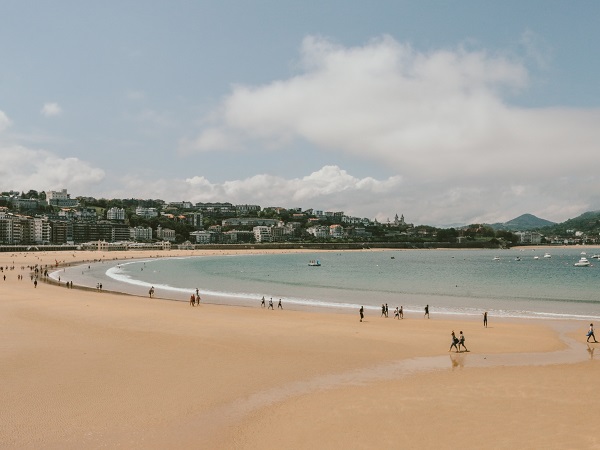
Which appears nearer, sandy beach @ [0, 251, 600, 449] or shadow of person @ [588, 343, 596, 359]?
sandy beach @ [0, 251, 600, 449]

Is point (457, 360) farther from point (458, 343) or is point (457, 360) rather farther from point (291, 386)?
point (291, 386)

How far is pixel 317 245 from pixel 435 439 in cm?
18534

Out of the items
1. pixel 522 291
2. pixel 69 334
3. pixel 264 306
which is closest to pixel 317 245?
pixel 522 291

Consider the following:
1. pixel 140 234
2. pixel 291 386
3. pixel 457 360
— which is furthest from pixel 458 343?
pixel 140 234

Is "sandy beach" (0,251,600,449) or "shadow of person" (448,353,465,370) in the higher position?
"sandy beach" (0,251,600,449)

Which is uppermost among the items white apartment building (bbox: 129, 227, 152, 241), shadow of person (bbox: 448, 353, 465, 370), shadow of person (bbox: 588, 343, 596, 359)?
white apartment building (bbox: 129, 227, 152, 241)

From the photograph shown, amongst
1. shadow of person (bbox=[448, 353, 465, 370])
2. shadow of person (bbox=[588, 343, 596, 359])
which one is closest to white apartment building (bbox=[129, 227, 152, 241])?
shadow of person (bbox=[448, 353, 465, 370])

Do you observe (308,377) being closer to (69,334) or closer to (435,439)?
(435,439)

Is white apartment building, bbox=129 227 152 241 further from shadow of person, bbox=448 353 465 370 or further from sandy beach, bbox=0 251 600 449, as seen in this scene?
shadow of person, bbox=448 353 465 370

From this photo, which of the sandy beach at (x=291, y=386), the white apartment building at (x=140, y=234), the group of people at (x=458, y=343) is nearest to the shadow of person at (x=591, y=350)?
the sandy beach at (x=291, y=386)

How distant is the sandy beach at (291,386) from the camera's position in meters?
9.52

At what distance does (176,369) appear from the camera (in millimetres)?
14312

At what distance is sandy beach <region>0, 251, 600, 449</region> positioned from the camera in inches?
375

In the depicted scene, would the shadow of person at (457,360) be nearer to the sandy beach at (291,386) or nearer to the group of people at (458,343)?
the sandy beach at (291,386)
